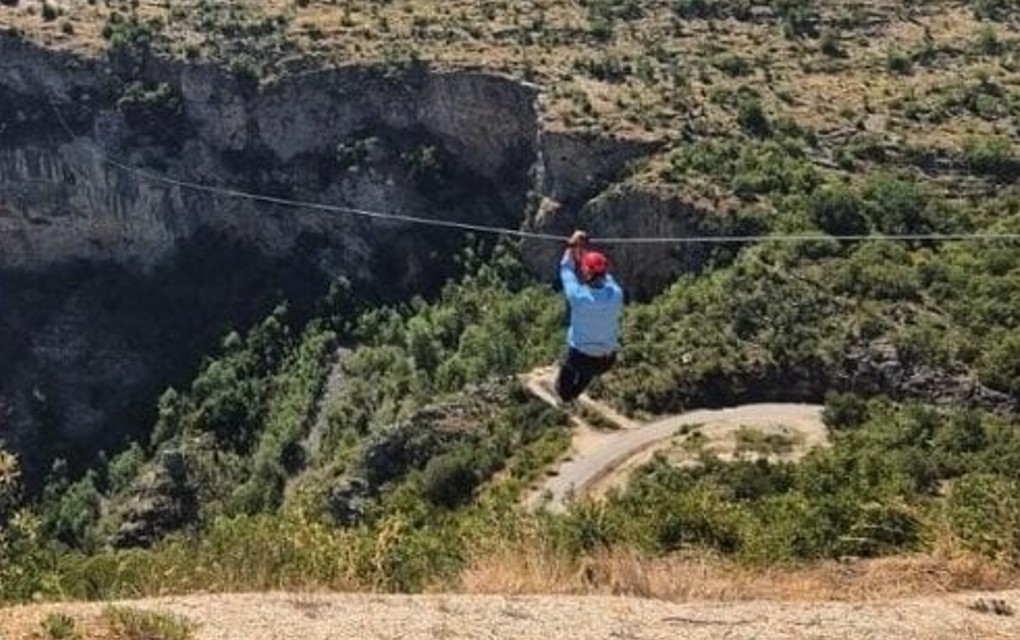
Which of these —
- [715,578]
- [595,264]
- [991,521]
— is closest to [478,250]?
[595,264]

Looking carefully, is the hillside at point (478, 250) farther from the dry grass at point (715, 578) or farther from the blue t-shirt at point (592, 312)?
the dry grass at point (715, 578)

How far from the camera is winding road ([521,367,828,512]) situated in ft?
159

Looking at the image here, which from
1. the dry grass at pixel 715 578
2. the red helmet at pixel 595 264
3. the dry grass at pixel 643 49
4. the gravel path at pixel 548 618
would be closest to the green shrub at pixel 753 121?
the dry grass at pixel 643 49

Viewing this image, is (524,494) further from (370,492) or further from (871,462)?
(871,462)

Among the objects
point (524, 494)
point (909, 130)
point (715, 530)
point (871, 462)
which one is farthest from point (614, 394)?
point (715, 530)

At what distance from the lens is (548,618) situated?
14594 mm

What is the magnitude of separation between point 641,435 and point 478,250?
25.4m

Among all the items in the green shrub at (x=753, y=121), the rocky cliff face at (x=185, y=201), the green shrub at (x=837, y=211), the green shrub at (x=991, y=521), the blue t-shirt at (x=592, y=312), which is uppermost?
the blue t-shirt at (x=592, y=312)

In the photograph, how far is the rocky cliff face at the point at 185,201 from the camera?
3083 inches

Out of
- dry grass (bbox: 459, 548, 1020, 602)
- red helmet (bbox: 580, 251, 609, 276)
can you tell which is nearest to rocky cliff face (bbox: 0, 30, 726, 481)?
red helmet (bbox: 580, 251, 609, 276)

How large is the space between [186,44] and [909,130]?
4044cm

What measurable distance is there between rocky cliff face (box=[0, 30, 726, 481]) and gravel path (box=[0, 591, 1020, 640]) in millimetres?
60051

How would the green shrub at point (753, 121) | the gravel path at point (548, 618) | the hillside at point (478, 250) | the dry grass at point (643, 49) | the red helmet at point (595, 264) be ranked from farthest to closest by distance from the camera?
the dry grass at point (643, 49)
the green shrub at point (753, 121)
the hillside at point (478, 250)
the red helmet at point (595, 264)
the gravel path at point (548, 618)

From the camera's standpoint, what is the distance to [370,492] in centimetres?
5259
